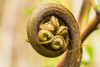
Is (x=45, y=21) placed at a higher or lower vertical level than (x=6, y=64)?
higher

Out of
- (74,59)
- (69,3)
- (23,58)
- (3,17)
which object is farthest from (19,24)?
(74,59)

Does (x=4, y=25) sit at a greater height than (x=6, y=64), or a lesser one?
greater

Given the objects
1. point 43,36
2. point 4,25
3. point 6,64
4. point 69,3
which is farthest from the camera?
point 4,25

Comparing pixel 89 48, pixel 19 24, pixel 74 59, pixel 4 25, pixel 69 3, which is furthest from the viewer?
pixel 19 24

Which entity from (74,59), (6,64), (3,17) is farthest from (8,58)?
(74,59)

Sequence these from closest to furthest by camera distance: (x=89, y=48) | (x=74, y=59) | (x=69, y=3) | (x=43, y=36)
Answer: (x=43, y=36) → (x=74, y=59) → (x=89, y=48) → (x=69, y=3)

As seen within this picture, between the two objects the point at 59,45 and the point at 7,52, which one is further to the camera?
the point at 7,52

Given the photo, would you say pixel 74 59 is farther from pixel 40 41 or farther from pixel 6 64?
pixel 6 64

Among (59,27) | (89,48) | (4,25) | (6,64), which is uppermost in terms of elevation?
(4,25)

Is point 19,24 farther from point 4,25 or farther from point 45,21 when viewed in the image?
point 45,21
